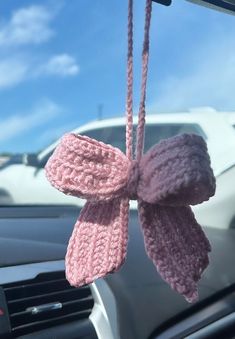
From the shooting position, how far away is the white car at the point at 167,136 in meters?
3.14

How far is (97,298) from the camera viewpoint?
2.44 metres

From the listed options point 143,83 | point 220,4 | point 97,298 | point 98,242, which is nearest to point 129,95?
point 143,83

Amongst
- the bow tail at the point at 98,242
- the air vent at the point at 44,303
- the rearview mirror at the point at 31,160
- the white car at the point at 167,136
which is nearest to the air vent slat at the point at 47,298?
the air vent at the point at 44,303

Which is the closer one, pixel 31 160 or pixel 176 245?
pixel 176 245

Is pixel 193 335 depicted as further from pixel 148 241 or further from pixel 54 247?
pixel 148 241

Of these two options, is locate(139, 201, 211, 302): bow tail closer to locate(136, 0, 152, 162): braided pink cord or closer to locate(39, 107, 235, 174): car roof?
locate(136, 0, 152, 162): braided pink cord

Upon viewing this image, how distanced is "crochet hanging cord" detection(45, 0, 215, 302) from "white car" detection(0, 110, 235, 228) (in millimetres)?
1374

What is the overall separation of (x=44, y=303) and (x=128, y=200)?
1.32m

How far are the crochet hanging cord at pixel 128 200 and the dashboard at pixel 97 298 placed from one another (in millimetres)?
1127

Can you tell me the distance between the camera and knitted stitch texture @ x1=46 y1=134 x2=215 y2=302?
102 centimetres

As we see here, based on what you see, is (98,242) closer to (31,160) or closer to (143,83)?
(143,83)

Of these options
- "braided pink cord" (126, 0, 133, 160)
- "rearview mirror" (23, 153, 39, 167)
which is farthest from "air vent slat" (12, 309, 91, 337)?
"rearview mirror" (23, 153, 39, 167)

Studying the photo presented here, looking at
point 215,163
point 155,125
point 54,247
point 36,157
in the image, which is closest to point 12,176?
point 36,157

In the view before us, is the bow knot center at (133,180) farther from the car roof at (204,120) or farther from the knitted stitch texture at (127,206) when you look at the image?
the car roof at (204,120)
